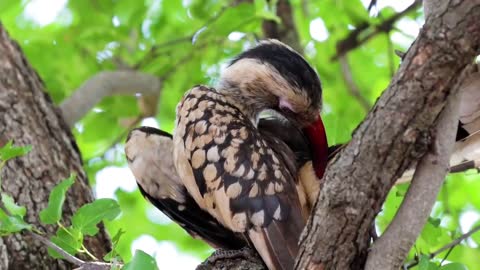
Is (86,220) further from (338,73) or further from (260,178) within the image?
(338,73)

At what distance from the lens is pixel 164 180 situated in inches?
130

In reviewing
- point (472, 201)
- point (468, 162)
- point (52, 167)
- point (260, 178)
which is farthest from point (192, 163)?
point (472, 201)

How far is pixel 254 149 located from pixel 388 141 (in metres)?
1.00

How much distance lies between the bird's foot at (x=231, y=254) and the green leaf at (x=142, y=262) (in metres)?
0.86

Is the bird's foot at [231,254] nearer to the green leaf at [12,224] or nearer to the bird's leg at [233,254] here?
the bird's leg at [233,254]

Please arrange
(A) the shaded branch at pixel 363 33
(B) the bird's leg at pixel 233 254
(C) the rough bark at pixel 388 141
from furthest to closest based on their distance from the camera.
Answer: (A) the shaded branch at pixel 363 33 < (B) the bird's leg at pixel 233 254 < (C) the rough bark at pixel 388 141

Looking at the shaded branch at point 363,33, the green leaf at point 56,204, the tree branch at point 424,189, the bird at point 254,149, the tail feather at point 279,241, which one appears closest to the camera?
the tree branch at point 424,189

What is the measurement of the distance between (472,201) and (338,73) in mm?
1018

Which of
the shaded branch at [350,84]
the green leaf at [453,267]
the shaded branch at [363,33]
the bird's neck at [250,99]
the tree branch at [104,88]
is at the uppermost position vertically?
the shaded branch at [363,33]

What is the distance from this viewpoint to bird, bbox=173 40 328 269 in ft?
8.98

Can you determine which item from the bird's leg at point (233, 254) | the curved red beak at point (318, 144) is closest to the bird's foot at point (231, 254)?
the bird's leg at point (233, 254)

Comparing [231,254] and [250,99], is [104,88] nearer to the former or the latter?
[250,99]

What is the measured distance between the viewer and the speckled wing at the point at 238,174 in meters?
2.71

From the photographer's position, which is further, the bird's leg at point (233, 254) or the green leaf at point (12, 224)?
the bird's leg at point (233, 254)
